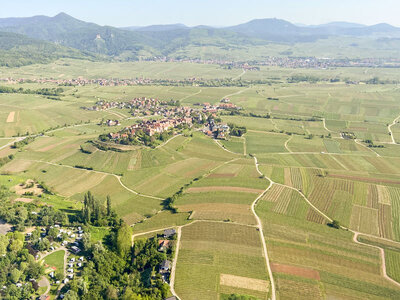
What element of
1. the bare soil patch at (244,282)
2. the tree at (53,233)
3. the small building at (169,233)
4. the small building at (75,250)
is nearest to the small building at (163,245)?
the small building at (169,233)

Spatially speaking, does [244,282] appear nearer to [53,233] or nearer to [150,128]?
[53,233]

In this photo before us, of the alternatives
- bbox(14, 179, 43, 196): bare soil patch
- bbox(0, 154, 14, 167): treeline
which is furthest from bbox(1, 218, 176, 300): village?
bbox(0, 154, 14, 167): treeline

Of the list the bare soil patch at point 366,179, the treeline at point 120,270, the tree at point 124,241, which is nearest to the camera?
the treeline at point 120,270

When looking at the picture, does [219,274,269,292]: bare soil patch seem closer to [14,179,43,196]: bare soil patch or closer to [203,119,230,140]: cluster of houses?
[14,179,43,196]: bare soil patch

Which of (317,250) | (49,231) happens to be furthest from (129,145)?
(317,250)

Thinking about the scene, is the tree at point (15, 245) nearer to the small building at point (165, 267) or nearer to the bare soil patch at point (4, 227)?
the bare soil patch at point (4, 227)

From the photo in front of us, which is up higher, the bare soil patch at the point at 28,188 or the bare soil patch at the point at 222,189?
the bare soil patch at the point at 222,189
